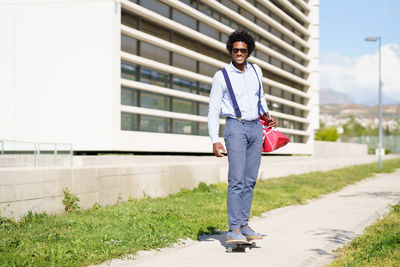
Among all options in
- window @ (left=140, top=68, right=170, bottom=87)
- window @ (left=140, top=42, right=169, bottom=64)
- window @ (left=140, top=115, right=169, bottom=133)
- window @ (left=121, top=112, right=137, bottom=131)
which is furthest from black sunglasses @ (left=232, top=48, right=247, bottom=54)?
window @ (left=140, top=42, right=169, bottom=64)

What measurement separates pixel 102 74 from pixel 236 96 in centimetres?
2066

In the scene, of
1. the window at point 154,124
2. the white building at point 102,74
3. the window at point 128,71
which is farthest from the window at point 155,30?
the window at point 154,124

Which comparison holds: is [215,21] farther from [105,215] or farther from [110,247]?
[110,247]

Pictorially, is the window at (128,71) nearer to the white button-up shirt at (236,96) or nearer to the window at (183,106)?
the window at (183,106)

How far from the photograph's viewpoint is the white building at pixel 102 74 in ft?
81.4

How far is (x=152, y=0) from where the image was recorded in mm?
29516

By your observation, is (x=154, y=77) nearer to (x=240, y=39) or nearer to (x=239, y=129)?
(x=240, y=39)

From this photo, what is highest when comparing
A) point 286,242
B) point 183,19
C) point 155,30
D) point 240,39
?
point 183,19

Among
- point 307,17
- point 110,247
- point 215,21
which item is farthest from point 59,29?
point 307,17

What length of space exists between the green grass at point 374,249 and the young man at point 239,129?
0.97 meters

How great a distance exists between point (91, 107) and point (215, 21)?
550 inches

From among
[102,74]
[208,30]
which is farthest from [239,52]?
[208,30]

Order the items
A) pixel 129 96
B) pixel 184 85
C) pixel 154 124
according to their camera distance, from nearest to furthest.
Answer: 1. pixel 129 96
2. pixel 154 124
3. pixel 184 85

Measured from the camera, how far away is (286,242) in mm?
5465
